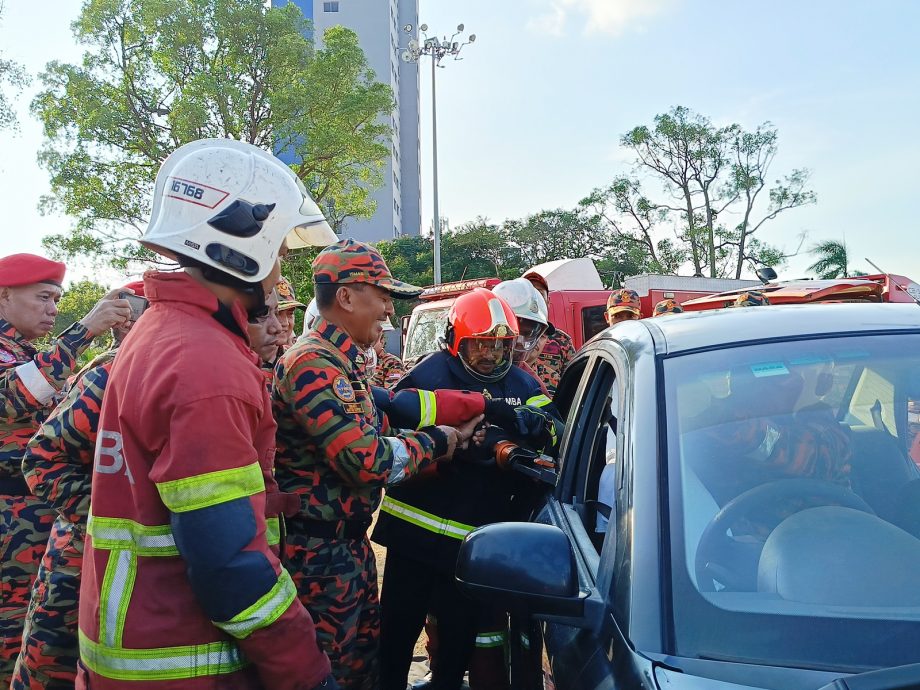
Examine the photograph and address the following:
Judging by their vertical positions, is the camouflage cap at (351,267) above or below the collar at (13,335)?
above

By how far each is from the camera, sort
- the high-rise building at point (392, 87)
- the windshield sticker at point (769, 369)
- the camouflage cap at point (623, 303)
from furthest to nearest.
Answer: the high-rise building at point (392, 87) < the camouflage cap at point (623, 303) < the windshield sticker at point (769, 369)

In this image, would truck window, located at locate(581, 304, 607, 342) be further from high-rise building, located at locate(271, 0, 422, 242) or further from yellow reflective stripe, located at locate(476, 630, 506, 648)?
→ high-rise building, located at locate(271, 0, 422, 242)

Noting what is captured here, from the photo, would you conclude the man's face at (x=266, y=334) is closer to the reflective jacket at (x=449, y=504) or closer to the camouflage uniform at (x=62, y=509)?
the camouflage uniform at (x=62, y=509)

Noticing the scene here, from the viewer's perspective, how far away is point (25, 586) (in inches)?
118

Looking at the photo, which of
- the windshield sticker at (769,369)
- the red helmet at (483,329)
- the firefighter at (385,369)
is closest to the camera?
the windshield sticker at (769,369)

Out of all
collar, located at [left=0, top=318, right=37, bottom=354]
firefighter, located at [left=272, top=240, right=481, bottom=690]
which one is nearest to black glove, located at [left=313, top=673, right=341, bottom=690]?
firefighter, located at [left=272, top=240, right=481, bottom=690]

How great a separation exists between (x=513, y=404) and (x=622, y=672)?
2110 millimetres

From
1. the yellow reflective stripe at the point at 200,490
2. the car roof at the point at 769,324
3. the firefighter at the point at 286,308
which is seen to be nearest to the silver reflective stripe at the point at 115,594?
the yellow reflective stripe at the point at 200,490

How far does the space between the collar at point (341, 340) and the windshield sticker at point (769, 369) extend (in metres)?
1.38

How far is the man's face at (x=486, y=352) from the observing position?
324 centimetres

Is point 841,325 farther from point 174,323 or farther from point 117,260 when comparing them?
point 117,260

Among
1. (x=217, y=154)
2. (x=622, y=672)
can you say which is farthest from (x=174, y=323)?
(x=622, y=672)

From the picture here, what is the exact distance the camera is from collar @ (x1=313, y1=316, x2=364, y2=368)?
260 centimetres

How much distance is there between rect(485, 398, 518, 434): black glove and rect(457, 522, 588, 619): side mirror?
1.52 metres
